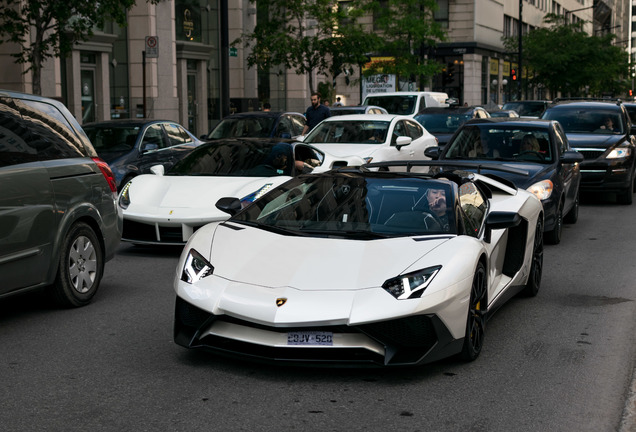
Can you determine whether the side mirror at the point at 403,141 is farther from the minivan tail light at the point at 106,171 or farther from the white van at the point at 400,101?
the white van at the point at 400,101

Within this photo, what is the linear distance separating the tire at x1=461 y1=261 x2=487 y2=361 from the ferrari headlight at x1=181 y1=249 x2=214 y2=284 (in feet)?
5.66

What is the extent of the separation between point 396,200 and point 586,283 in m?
3.62

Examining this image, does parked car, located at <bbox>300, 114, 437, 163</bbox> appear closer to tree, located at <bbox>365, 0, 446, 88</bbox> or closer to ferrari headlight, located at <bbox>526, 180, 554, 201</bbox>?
ferrari headlight, located at <bbox>526, 180, 554, 201</bbox>

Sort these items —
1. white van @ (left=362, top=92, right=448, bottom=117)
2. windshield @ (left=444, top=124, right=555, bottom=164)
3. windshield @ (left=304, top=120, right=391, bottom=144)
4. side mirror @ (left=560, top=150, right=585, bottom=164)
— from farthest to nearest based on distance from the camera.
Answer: white van @ (left=362, top=92, right=448, bottom=117)
windshield @ (left=304, top=120, right=391, bottom=144)
windshield @ (left=444, top=124, right=555, bottom=164)
side mirror @ (left=560, top=150, right=585, bottom=164)

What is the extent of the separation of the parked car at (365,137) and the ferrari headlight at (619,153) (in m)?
3.73

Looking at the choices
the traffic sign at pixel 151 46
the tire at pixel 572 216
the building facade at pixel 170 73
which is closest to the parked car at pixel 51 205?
the tire at pixel 572 216

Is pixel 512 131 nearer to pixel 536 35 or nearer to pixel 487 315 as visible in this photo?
pixel 487 315

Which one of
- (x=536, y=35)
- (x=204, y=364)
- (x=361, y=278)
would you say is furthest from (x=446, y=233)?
(x=536, y=35)

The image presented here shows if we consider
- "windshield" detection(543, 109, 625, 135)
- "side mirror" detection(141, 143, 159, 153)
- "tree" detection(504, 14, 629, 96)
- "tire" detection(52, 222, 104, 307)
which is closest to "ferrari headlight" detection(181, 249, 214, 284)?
"tire" detection(52, 222, 104, 307)

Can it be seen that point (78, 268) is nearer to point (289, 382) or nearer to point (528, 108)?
point (289, 382)

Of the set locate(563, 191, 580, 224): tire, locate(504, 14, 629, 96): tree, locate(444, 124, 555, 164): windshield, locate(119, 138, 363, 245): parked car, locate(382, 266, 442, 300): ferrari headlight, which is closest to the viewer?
locate(382, 266, 442, 300): ferrari headlight

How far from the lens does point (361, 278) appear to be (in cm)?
585

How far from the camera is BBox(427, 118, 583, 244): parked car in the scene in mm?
12567

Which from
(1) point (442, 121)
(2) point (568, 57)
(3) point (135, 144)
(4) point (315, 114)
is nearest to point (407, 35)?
(1) point (442, 121)
